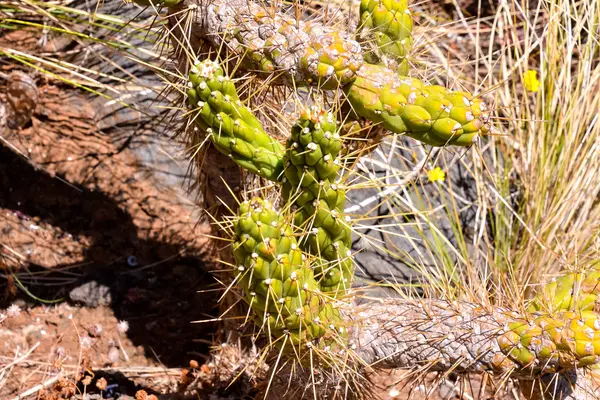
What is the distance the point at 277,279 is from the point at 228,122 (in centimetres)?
39

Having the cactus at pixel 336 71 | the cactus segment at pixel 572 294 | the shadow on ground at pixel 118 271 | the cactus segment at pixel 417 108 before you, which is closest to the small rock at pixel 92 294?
the shadow on ground at pixel 118 271

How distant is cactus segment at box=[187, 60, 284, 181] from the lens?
5.60ft

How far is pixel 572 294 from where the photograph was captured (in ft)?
6.34

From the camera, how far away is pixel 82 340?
266 cm

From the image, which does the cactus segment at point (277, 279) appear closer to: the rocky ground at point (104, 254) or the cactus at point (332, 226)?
the cactus at point (332, 226)

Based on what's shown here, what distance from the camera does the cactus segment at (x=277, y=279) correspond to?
5.30 ft

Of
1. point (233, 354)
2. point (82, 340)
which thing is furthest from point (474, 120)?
point (82, 340)

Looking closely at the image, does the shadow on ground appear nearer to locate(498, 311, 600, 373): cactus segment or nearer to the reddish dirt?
the reddish dirt

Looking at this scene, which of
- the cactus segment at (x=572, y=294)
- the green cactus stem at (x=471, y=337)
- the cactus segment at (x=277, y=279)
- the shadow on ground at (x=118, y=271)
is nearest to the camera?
the cactus segment at (x=277, y=279)

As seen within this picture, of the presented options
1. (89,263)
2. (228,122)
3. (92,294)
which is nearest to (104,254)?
(89,263)

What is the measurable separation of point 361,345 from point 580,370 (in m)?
0.62

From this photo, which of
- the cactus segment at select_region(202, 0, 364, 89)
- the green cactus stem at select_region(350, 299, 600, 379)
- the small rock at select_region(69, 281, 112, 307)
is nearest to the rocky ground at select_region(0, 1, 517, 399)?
the small rock at select_region(69, 281, 112, 307)

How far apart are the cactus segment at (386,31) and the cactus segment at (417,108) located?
0.43 feet

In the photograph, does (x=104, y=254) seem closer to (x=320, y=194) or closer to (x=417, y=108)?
(x=320, y=194)
